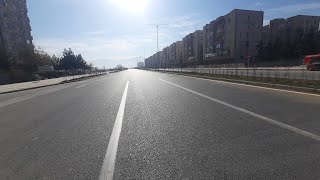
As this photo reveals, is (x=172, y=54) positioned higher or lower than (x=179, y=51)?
lower

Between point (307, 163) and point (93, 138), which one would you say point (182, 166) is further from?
point (93, 138)

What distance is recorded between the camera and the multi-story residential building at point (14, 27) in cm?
6881

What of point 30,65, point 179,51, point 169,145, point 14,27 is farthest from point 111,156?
point 179,51

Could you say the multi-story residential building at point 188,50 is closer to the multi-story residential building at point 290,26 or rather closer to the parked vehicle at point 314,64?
the multi-story residential building at point 290,26

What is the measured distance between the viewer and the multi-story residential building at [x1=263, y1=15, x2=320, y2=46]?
88125mm

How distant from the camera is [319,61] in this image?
1390 inches

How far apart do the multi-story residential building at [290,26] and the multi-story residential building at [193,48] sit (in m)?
36.2

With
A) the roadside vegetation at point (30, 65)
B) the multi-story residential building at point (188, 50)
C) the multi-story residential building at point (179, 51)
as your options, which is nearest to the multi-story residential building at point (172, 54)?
the multi-story residential building at point (179, 51)

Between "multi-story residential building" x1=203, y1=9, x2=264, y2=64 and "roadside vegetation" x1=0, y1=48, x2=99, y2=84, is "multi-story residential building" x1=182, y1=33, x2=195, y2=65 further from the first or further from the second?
"roadside vegetation" x1=0, y1=48, x2=99, y2=84

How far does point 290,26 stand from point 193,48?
55.0 m

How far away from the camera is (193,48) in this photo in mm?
138750

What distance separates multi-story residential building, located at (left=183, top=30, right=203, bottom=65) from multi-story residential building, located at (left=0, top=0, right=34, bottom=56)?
6961 cm

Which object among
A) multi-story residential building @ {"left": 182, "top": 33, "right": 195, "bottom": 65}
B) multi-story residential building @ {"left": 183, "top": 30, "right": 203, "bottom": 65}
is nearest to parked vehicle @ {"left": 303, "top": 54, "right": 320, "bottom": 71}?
multi-story residential building @ {"left": 183, "top": 30, "right": 203, "bottom": 65}

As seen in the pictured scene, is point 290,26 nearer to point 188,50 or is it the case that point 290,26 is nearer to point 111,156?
point 188,50
